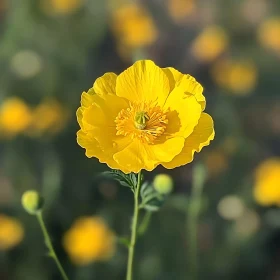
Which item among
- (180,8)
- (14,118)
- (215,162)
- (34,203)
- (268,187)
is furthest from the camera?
(180,8)

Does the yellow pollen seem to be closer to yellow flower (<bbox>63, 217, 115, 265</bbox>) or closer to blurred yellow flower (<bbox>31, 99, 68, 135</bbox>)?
yellow flower (<bbox>63, 217, 115, 265</bbox>)

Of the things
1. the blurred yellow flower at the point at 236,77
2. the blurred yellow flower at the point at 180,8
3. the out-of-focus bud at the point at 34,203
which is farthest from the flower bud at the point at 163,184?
the blurred yellow flower at the point at 180,8

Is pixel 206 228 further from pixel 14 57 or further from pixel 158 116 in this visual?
pixel 158 116

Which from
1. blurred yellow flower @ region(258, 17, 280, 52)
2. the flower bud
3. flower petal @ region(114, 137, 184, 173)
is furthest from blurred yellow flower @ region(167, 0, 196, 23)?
flower petal @ region(114, 137, 184, 173)

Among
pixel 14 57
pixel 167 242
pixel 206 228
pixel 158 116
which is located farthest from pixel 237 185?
pixel 158 116

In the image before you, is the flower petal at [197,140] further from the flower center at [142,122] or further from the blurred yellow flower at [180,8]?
the blurred yellow flower at [180,8]

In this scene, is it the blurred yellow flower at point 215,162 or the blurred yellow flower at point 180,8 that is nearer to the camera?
the blurred yellow flower at point 215,162

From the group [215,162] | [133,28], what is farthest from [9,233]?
[133,28]

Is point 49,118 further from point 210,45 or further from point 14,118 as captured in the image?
point 210,45
